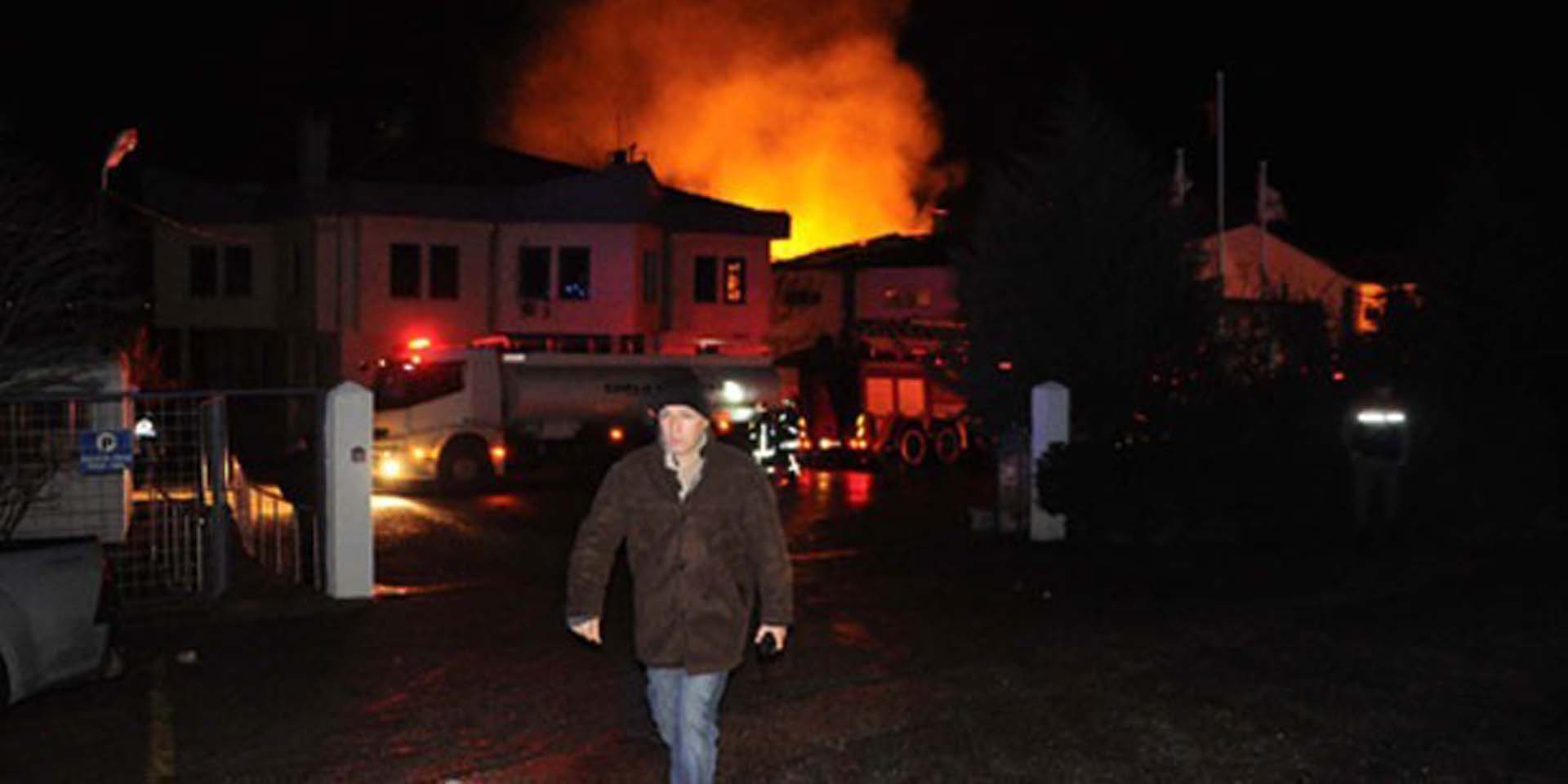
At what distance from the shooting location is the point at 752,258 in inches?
1663

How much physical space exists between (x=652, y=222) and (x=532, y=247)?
3046mm

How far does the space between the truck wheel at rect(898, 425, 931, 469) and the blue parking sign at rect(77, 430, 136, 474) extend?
19.7 metres

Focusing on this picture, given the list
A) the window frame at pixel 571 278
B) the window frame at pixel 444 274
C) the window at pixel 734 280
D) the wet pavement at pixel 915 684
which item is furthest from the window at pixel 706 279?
the wet pavement at pixel 915 684

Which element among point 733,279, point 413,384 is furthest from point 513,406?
point 733,279

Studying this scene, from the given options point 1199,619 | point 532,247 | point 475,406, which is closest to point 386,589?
point 1199,619

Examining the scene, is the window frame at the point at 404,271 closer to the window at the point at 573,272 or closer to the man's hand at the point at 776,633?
the window at the point at 573,272

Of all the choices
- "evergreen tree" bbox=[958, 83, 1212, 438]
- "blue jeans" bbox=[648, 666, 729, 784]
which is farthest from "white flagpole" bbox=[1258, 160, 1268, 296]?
"blue jeans" bbox=[648, 666, 729, 784]

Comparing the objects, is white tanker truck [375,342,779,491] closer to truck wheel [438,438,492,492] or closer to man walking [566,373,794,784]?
truck wheel [438,438,492,492]

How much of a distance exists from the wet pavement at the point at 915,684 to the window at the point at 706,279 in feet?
88.9

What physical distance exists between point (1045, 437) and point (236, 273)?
102 feet

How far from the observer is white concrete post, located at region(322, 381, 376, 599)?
41.3 feet

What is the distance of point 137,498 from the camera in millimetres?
18672

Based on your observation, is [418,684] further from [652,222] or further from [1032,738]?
[652,222]

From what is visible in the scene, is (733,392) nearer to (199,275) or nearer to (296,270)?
(296,270)
